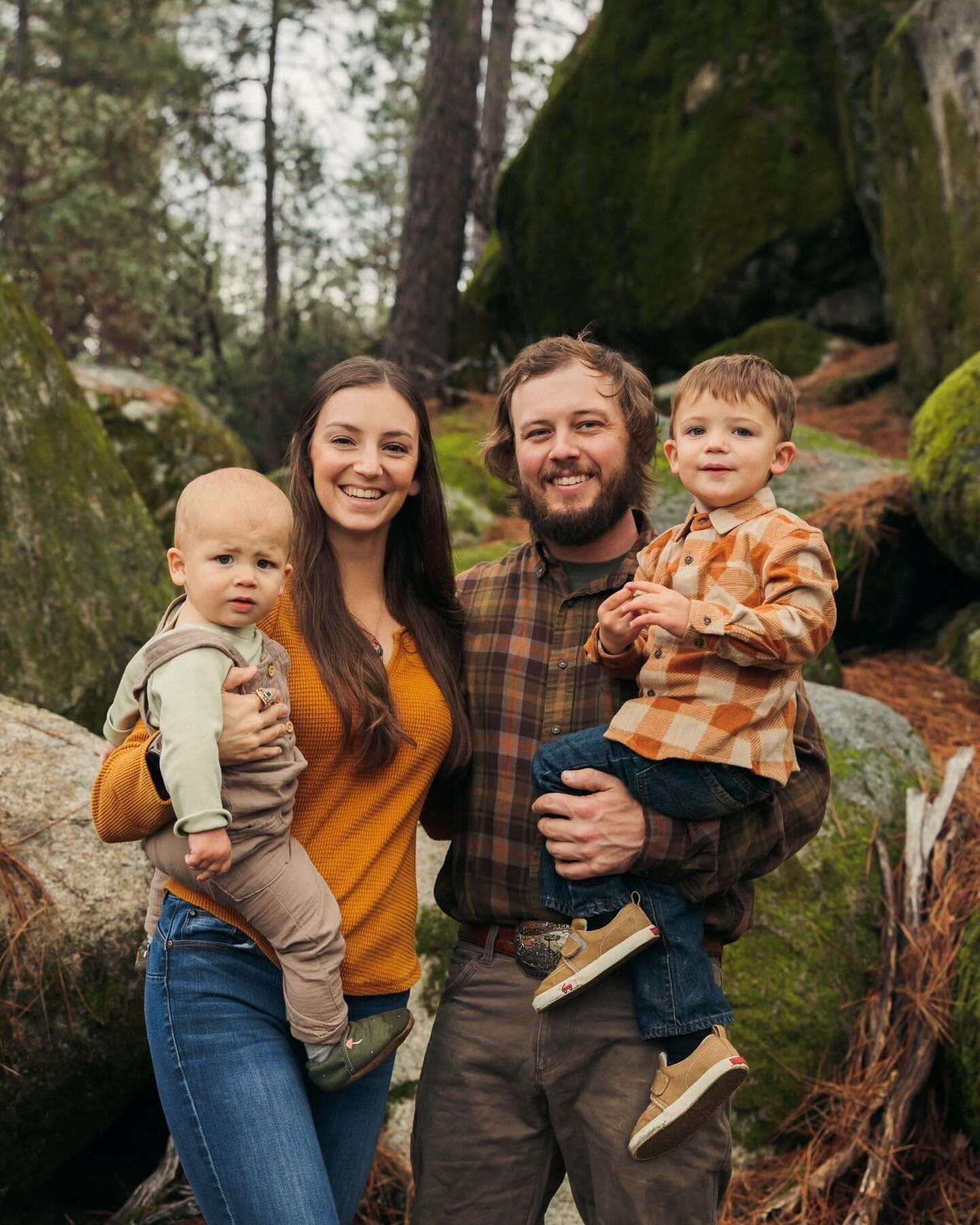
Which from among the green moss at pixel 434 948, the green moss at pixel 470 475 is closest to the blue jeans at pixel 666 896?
the green moss at pixel 434 948

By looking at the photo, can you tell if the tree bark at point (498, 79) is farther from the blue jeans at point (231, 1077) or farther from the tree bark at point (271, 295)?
the blue jeans at point (231, 1077)

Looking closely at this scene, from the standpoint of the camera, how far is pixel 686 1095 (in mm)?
2463

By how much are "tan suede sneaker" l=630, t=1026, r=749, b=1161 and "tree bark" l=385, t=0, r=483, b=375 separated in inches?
352

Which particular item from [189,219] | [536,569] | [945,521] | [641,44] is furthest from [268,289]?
[536,569]

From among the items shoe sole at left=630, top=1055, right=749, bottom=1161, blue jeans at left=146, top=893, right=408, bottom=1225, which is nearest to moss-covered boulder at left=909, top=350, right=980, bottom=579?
shoe sole at left=630, top=1055, right=749, bottom=1161

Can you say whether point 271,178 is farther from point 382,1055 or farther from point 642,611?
point 382,1055

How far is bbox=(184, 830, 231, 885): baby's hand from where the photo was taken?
2.17 meters

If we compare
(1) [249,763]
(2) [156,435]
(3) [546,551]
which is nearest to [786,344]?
(2) [156,435]

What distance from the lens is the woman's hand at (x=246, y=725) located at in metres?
2.28

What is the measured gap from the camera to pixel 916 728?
15.7 feet

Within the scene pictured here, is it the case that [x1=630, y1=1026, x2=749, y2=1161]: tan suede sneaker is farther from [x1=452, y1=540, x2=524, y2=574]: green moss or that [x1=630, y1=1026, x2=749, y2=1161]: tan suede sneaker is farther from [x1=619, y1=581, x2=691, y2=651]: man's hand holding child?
[x1=452, y1=540, x2=524, y2=574]: green moss

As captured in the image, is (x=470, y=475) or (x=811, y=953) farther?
(x=470, y=475)

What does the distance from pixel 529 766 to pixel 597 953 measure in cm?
53

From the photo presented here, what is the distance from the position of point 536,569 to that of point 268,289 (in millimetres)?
10630
